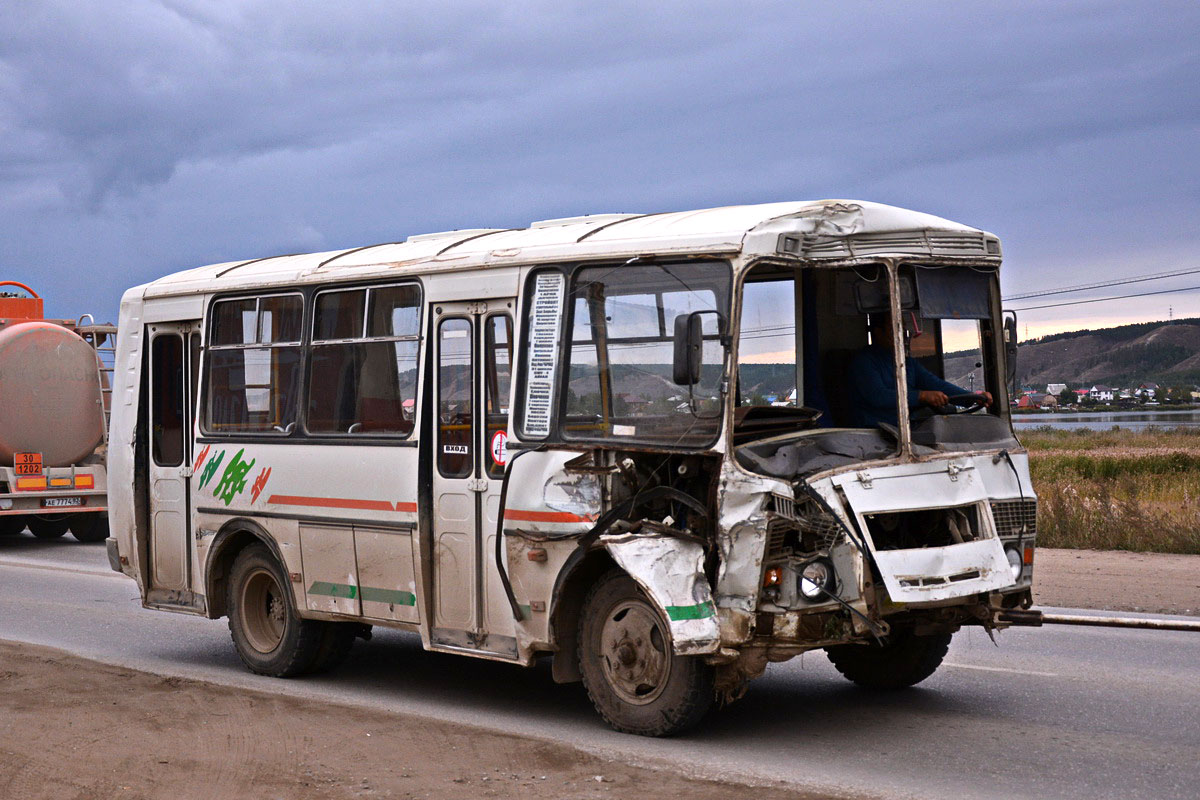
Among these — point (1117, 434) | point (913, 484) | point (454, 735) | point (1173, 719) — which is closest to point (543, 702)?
point (454, 735)

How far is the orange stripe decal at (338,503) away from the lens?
30.0 ft

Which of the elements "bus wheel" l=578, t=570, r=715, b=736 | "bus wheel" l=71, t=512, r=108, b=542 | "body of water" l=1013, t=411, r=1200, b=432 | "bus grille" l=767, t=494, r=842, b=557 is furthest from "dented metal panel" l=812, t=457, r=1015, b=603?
"body of water" l=1013, t=411, r=1200, b=432

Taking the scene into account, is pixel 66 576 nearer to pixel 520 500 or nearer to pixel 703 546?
pixel 520 500

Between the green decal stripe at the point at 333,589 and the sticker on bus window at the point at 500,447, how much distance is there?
160 centimetres

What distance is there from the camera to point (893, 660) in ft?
29.6

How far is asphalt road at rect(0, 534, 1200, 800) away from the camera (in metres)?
6.90

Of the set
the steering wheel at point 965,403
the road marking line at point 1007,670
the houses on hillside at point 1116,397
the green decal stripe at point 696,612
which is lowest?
the road marking line at point 1007,670

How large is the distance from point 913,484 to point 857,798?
1.77 meters

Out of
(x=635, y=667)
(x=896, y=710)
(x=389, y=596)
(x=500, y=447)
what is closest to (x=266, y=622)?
(x=389, y=596)

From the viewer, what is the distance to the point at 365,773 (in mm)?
7027

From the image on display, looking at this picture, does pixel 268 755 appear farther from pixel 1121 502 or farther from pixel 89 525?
pixel 89 525

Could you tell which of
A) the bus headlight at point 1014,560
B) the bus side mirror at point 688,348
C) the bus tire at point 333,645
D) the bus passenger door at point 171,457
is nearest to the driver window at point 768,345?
the bus side mirror at point 688,348

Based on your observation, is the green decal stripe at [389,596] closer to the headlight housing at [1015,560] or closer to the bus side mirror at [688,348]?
the bus side mirror at [688,348]

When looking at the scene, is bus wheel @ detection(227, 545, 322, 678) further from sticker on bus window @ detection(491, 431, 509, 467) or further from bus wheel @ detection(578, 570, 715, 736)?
bus wheel @ detection(578, 570, 715, 736)
